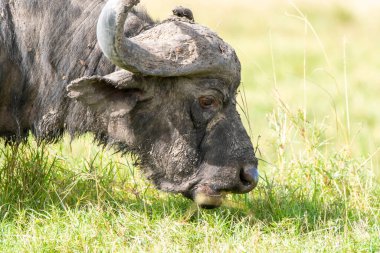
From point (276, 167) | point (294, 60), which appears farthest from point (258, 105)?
point (276, 167)

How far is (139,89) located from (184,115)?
1.24 ft

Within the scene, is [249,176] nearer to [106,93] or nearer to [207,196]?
[207,196]

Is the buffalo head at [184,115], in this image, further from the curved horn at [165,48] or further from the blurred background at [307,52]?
the blurred background at [307,52]

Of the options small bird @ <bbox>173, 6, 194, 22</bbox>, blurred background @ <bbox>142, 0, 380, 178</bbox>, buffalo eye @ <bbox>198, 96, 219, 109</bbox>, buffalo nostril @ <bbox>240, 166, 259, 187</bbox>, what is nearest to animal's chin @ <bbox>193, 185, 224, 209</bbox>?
buffalo nostril @ <bbox>240, 166, 259, 187</bbox>

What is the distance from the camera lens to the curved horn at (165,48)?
6125 millimetres

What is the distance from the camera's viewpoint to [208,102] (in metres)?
6.64

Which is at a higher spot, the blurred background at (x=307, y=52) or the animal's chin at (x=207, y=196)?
the animal's chin at (x=207, y=196)

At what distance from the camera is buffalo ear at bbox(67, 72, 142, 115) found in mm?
6457

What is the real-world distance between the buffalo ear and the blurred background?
23.0ft

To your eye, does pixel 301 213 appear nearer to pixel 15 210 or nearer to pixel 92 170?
pixel 92 170

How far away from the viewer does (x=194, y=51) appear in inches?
256

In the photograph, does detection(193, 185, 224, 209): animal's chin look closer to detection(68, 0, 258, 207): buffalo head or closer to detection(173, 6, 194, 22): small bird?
detection(68, 0, 258, 207): buffalo head

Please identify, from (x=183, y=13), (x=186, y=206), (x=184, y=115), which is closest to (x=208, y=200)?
(x=184, y=115)

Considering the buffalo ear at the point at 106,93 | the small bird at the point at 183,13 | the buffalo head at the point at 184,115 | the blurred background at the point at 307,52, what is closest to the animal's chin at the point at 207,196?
the buffalo head at the point at 184,115
